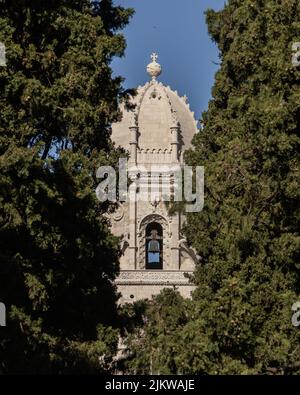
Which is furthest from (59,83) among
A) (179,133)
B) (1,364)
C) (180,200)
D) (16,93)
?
(179,133)

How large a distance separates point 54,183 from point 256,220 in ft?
12.9

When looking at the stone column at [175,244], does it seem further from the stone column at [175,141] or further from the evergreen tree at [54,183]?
the evergreen tree at [54,183]

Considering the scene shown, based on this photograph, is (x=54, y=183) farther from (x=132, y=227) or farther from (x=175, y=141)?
(x=175, y=141)

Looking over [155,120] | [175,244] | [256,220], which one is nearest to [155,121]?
[155,120]

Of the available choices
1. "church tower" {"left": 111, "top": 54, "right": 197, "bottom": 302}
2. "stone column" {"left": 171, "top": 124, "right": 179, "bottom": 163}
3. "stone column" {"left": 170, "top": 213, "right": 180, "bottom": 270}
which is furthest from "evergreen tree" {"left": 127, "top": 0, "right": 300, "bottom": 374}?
"stone column" {"left": 171, "top": 124, "right": 179, "bottom": 163}

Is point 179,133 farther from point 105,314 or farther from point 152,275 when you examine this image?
point 105,314

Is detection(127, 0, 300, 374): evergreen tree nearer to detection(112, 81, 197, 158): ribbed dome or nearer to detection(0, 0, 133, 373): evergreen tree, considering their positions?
detection(0, 0, 133, 373): evergreen tree

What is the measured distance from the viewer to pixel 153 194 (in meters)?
46.7

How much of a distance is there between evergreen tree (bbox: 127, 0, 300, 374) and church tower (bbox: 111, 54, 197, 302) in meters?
21.4

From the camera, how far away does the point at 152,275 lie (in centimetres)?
4425

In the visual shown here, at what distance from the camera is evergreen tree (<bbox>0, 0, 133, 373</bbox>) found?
63.7ft

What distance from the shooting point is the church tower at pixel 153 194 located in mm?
44250

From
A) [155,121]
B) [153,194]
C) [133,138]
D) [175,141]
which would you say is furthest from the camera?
[155,121]

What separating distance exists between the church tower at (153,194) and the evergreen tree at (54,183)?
21245mm
